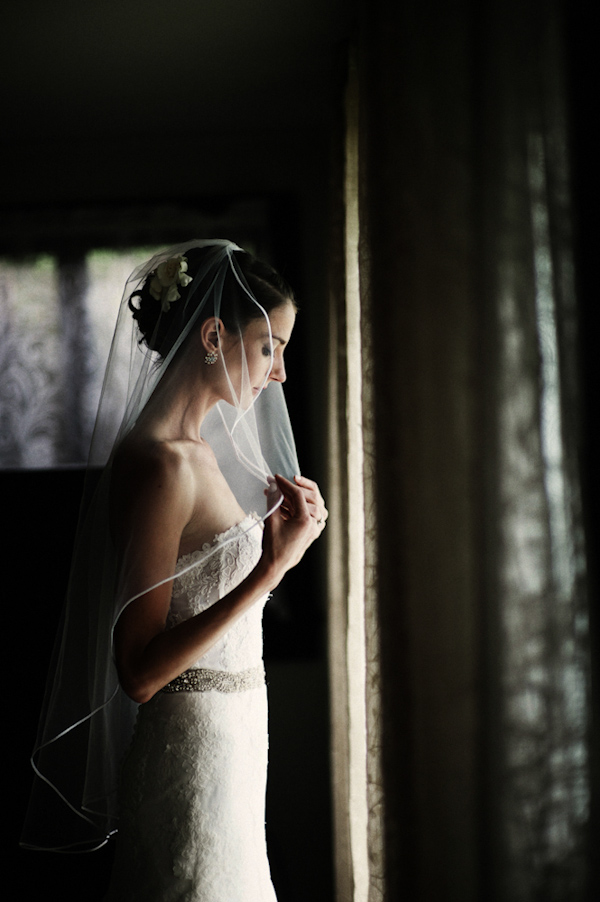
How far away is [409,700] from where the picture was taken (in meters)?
0.56

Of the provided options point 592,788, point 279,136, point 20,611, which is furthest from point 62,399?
point 592,788

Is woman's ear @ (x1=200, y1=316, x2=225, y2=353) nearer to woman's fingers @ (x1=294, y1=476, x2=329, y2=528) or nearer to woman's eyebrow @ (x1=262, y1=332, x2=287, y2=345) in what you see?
woman's eyebrow @ (x1=262, y1=332, x2=287, y2=345)

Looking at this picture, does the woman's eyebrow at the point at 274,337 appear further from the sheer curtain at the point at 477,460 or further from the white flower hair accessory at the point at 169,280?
the sheer curtain at the point at 477,460

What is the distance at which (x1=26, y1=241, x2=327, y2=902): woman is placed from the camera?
104 centimetres

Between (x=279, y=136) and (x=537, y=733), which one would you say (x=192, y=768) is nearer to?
(x=537, y=733)

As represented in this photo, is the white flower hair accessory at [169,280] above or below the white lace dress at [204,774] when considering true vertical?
above

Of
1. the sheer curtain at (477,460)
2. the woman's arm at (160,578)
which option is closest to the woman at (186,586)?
the woman's arm at (160,578)

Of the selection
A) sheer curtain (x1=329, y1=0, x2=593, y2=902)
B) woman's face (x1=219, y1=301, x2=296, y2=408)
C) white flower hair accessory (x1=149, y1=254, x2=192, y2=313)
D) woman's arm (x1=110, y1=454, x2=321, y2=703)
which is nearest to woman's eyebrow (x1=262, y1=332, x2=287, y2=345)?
woman's face (x1=219, y1=301, x2=296, y2=408)

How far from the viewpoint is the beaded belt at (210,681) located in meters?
1.12

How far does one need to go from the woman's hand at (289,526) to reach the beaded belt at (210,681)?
8.9 inches

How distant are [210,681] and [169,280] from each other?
75 cm

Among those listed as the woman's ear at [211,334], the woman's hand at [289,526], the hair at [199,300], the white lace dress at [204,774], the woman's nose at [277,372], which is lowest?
the white lace dress at [204,774]

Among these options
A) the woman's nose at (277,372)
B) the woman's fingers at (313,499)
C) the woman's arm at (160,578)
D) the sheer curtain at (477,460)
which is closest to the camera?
the sheer curtain at (477,460)

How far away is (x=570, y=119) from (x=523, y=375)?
0.60 feet
